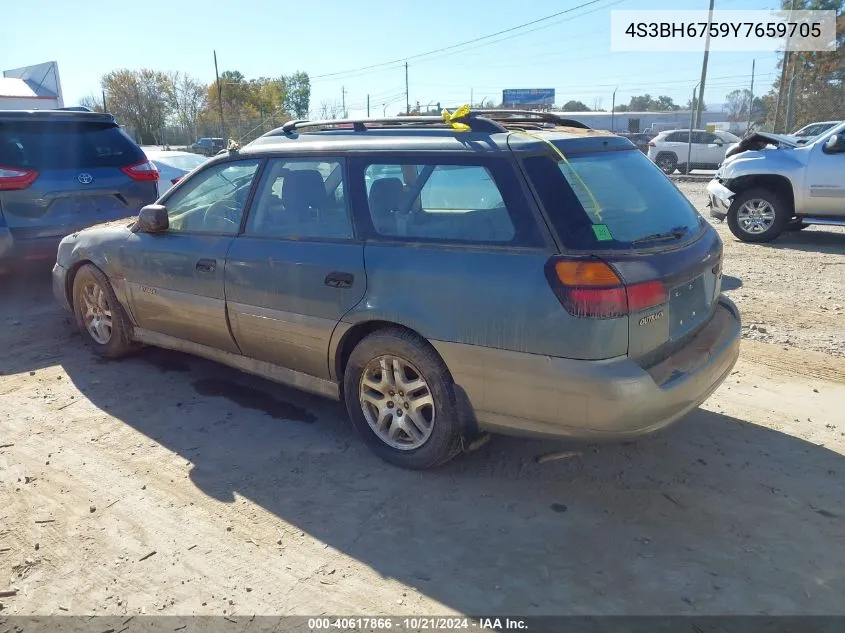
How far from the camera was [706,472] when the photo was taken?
3.36 meters

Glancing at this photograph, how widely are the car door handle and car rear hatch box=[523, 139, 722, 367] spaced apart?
1.07m

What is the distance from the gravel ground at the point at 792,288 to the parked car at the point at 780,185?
0.36 metres

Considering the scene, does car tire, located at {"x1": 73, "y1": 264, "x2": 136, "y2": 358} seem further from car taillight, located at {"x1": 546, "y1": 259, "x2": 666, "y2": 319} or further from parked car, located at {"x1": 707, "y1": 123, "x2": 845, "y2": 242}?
parked car, located at {"x1": 707, "y1": 123, "x2": 845, "y2": 242}

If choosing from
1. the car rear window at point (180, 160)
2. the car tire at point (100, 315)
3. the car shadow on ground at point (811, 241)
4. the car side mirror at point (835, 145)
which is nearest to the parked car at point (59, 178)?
the car tire at point (100, 315)

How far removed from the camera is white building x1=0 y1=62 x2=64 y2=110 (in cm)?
2047

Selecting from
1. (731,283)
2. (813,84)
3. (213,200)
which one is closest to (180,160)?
(213,200)

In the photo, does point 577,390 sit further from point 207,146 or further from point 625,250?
point 207,146

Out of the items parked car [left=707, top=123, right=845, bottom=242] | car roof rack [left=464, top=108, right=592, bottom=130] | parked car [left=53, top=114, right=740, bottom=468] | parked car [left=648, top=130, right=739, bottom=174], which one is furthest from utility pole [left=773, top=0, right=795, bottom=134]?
parked car [left=53, top=114, right=740, bottom=468]

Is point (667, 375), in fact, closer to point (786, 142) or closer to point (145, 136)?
point (786, 142)

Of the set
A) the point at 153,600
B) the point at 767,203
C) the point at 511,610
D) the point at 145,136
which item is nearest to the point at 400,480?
the point at 511,610

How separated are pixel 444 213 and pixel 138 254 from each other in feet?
8.20

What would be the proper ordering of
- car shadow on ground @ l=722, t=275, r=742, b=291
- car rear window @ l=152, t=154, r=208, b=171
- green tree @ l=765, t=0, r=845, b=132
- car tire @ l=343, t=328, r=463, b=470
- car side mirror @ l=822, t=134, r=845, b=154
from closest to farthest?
car tire @ l=343, t=328, r=463, b=470
car shadow on ground @ l=722, t=275, r=742, b=291
car side mirror @ l=822, t=134, r=845, b=154
car rear window @ l=152, t=154, r=208, b=171
green tree @ l=765, t=0, r=845, b=132

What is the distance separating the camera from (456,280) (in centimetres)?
303

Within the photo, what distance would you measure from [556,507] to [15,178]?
239 inches
